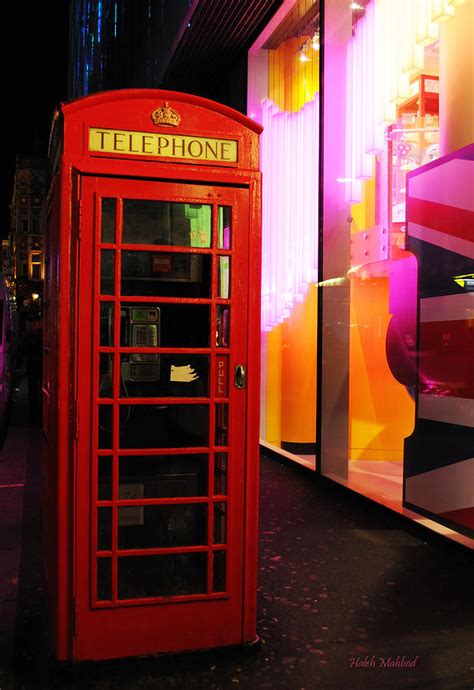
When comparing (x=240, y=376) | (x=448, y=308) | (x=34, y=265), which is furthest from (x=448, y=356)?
(x=34, y=265)

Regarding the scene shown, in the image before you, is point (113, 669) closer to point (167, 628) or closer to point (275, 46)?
point (167, 628)

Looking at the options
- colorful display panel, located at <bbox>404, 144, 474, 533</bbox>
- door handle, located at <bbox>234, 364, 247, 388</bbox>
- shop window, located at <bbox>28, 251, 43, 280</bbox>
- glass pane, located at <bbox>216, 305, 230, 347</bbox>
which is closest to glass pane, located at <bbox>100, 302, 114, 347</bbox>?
glass pane, located at <bbox>216, 305, 230, 347</bbox>

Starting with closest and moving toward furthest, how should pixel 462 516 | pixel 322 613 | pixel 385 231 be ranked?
pixel 322 613
pixel 462 516
pixel 385 231

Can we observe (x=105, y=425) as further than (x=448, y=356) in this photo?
No

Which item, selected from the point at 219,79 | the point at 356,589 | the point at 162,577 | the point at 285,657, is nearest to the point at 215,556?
the point at 162,577

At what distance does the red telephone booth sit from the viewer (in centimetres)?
312

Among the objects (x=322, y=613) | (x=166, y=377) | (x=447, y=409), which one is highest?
(x=166, y=377)

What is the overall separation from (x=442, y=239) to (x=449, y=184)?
415 millimetres

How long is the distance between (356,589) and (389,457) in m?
4.37

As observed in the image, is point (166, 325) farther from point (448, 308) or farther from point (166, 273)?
point (448, 308)

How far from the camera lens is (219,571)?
3.49m

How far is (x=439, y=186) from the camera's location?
16.7 feet

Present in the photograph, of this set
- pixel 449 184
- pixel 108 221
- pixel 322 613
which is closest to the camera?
pixel 108 221
